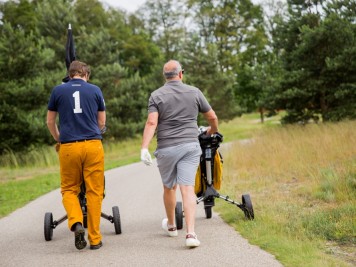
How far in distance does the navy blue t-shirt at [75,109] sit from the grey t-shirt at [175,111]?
0.72 metres

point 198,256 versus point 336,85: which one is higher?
point 336,85

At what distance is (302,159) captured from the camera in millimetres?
13156

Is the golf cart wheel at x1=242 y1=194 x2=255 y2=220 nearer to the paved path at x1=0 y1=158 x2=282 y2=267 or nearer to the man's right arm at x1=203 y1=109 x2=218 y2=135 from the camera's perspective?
the paved path at x1=0 y1=158 x2=282 y2=267

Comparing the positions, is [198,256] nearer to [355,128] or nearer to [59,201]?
[59,201]

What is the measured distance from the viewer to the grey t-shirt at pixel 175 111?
6.18m

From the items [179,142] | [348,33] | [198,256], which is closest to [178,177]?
[179,142]

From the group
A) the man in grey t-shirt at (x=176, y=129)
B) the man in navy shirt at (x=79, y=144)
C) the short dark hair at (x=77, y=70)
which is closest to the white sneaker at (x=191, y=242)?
the man in grey t-shirt at (x=176, y=129)

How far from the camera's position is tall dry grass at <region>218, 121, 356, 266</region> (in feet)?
18.6

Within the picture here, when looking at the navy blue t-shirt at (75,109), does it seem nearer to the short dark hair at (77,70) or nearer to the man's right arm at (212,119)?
the short dark hair at (77,70)

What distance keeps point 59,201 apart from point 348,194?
566 centimetres

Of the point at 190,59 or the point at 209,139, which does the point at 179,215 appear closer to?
the point at 209,139

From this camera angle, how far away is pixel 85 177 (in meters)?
6.10

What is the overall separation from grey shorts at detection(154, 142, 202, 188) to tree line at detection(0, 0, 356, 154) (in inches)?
678

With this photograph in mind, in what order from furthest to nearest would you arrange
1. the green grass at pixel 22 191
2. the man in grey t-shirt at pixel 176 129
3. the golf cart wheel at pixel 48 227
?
1. the green grass at pixel 22 191
2. the golf cart wheel at pixel 48 227
3. the man in grey t-shirt at pixel 176 129
